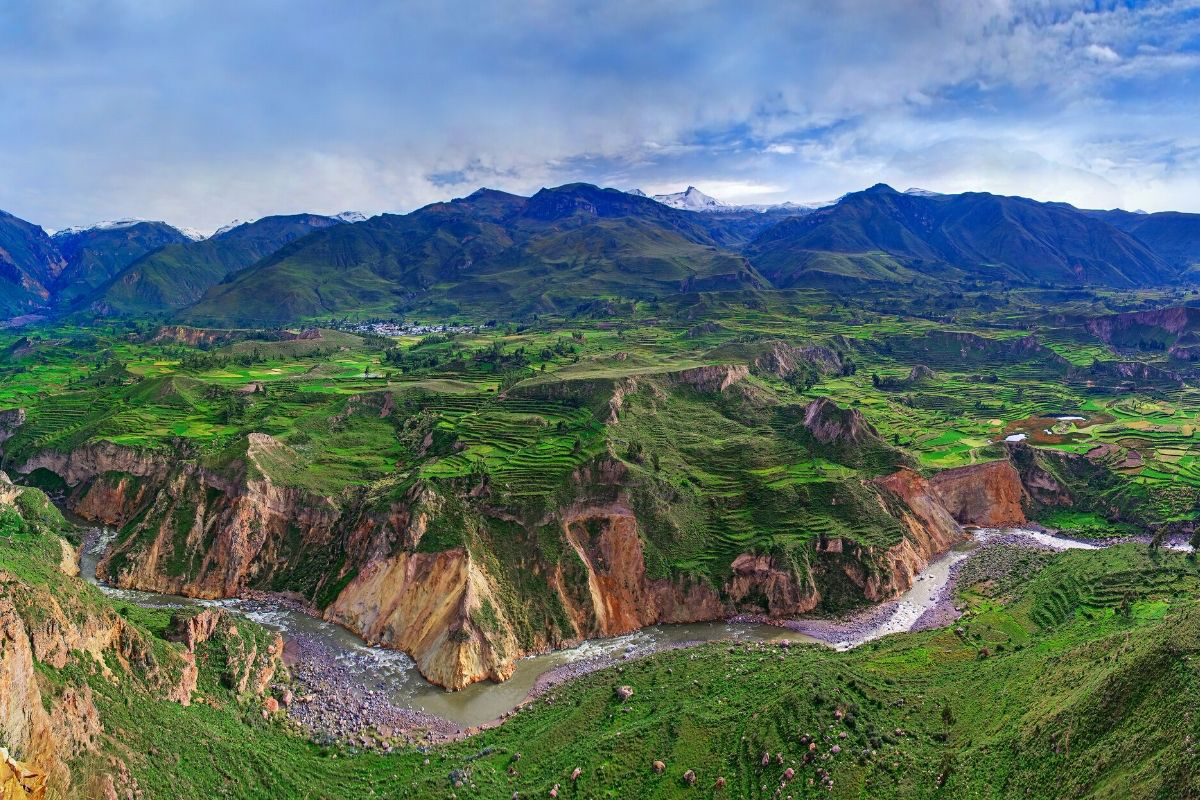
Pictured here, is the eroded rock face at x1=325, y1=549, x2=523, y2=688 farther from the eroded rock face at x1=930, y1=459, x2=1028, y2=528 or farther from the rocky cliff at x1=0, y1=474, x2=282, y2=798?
the eroded rock face at x1=930, y1=459, x2=1028, y2=528

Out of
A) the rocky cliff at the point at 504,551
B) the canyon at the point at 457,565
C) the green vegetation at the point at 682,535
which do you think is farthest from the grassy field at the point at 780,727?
the rocky cliff at the point at 504,551

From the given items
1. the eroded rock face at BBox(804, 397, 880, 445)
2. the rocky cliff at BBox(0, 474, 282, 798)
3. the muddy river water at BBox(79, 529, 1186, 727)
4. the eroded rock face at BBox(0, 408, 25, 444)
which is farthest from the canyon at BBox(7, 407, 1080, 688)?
the eroded rock face at BBox(0, 408, 25, 444)

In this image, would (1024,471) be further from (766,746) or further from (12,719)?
(12,719)

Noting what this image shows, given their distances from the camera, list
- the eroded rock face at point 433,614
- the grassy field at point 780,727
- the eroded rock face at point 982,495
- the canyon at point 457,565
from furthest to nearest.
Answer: the eroded rock face at point 982,495, the canyon at point 457,565, the eroded rock face at point 433,614, the grassy field at point 780,727

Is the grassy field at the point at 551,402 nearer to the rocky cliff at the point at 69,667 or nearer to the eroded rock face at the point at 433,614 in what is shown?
the eroded rock face at the point at 433,614

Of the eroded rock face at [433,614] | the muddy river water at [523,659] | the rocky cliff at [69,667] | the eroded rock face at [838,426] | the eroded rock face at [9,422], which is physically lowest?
the muddy river water at [523,659]

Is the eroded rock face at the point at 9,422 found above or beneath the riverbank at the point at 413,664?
above

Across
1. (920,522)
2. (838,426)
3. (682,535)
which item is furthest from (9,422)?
(920,522)

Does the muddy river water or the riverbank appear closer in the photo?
the riverbank
